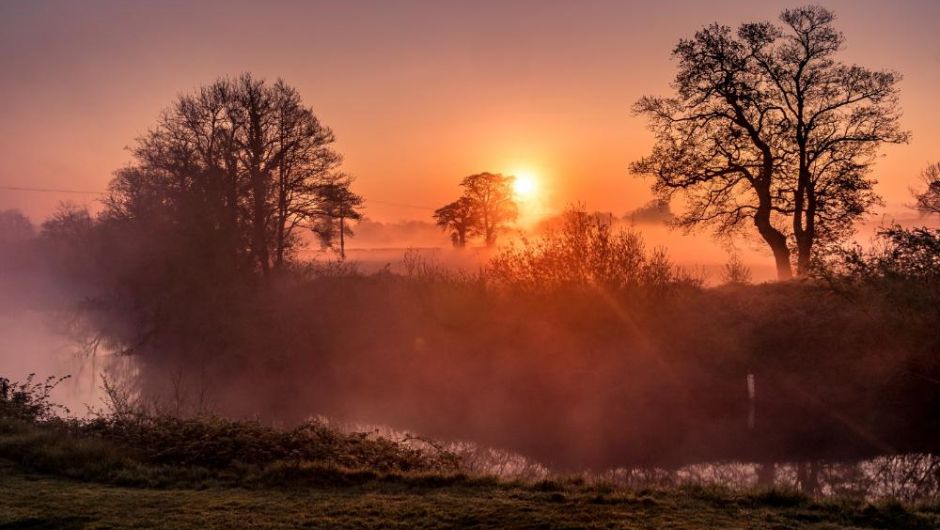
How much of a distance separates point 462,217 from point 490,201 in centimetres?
292

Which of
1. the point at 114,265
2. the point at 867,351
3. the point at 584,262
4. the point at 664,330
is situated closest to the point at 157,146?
the point at 114,265

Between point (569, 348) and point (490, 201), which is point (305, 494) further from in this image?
point (490, 201)

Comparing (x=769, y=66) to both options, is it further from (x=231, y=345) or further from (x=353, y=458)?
(x=231, y=345)

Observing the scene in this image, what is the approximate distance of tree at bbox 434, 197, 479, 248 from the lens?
5738cm

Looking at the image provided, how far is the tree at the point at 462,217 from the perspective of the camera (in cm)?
5738

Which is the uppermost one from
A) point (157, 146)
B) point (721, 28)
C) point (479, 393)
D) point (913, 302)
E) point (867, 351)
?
point (721, 28)

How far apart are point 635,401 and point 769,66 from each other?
54.9ft

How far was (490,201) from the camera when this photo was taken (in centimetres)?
5778

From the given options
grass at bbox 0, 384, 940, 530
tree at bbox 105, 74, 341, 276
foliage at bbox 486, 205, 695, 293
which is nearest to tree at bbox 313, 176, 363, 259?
tree at bbox 105, 74, 341, 276

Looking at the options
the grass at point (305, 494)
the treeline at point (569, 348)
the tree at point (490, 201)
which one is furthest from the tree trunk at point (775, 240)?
the tree at point (490, 201)

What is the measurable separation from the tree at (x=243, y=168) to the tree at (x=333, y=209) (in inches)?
21.3

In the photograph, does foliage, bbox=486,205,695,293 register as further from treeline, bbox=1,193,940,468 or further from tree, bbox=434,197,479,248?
tree, bbox=434,197,479,248

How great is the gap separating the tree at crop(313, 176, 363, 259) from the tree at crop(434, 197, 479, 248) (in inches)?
673

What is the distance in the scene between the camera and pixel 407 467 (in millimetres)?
12953
